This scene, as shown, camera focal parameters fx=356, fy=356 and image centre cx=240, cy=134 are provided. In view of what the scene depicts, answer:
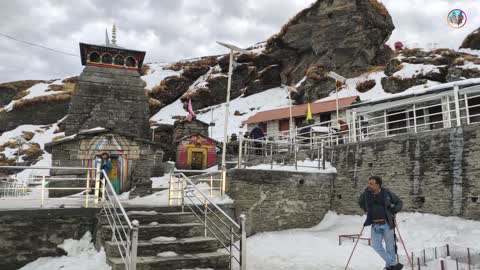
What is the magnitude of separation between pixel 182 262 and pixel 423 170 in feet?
28.3

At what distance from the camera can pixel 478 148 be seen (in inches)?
403

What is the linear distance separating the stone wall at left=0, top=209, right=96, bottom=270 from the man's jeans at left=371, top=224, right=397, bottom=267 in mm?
6105

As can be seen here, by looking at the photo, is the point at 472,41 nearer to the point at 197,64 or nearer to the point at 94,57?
the point at 197,64

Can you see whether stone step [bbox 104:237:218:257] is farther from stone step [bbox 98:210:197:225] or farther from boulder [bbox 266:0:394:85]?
boulder [bbox 266:0:394:85]

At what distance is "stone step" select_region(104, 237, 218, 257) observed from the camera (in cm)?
655

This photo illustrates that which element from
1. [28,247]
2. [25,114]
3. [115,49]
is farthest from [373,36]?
[25,114]

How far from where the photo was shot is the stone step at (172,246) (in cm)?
655

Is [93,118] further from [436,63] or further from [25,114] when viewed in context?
[25,114]

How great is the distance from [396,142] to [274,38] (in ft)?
149

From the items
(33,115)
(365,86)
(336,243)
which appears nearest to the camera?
(336,243)

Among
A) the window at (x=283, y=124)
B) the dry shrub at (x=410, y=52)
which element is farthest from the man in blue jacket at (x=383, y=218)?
the dry shrub at (x=410, y=52)

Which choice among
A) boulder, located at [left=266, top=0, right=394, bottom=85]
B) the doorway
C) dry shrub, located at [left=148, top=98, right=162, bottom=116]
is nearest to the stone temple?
the doorway

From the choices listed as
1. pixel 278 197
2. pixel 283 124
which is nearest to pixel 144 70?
pixel 283 124

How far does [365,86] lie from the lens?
41.3 metres
